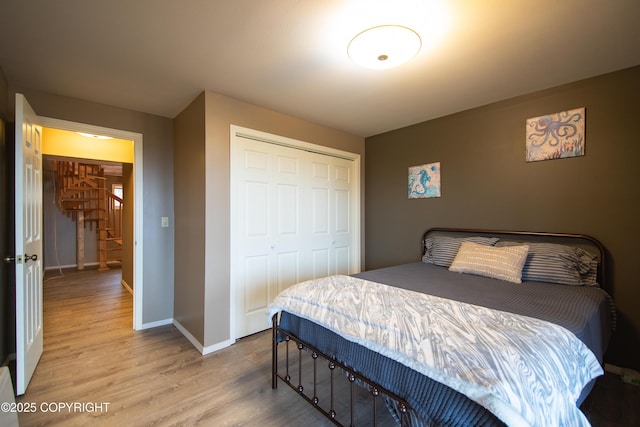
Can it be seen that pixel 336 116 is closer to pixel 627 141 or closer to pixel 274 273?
pixel 274 273

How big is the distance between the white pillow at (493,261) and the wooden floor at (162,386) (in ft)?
3.03

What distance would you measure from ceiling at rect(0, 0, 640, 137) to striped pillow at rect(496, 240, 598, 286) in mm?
1445

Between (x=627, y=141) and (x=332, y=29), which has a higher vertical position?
(x=332, y=29)

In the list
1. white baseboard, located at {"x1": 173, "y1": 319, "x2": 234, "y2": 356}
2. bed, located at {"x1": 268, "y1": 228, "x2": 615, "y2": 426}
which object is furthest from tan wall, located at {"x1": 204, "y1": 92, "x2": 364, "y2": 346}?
bed, located at {"x1": 268, "y1": 228, "x2": 615, "y2": 426}

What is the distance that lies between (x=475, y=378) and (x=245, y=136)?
264 cm

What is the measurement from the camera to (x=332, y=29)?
168 cm

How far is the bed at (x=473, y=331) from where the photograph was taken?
0.98m

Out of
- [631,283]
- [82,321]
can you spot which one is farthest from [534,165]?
[82,321]

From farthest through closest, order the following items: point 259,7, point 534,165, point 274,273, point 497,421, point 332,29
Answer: point 274,273 < point 534,165 < point 332,29 < point 259,7 < point 497,421

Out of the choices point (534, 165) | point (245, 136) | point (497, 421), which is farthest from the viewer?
point (245, 136)

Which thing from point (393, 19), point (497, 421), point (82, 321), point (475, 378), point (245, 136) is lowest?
point (82, 321)

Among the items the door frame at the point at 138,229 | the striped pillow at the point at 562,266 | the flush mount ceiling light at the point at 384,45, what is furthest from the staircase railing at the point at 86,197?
the striped pillow at the point at 562,266

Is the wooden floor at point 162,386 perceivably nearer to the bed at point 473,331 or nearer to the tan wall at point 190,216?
the bed at point 473,331

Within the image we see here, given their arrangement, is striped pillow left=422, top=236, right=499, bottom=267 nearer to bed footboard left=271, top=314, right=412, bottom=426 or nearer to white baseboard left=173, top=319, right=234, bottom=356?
bed footboard left=271, top=314, right=412, bottom=426
